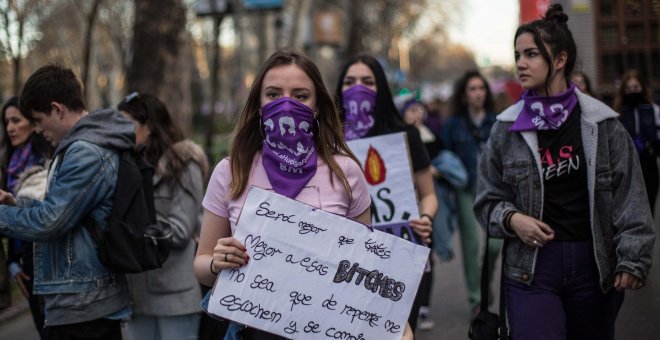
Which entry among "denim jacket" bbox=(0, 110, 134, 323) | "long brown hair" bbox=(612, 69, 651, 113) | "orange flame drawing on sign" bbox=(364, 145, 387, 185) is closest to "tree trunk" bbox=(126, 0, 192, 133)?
"long brown hair" bbox=(612, 69, 651, 113)

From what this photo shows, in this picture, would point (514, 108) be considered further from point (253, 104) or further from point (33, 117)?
point (33, 117)

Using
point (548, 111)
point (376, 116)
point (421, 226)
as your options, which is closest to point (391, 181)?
point (421, 226)

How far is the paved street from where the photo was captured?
17.1 ft

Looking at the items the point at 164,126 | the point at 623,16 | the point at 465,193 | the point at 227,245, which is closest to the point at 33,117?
the point at 164,126

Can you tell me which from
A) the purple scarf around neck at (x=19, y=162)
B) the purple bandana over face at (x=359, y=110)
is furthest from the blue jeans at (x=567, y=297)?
the purple scarf around neck at (x=19, y=162)

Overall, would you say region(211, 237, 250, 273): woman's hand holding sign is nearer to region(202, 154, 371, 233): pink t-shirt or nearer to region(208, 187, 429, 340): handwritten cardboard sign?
region(208, 187, 429, 340): handwritten cardboard sign

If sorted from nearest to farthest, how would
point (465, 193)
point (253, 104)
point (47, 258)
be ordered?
point (253, 104)
point (47, 258)
point (465, 193)

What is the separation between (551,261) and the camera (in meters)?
3.51

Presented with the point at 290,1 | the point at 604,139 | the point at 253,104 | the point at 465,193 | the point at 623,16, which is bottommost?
the point at 465,193

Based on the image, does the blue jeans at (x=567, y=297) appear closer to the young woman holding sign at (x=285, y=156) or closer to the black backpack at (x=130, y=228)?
the young woman holding sign at (x=285, y=156)

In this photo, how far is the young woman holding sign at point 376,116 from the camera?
179 inches

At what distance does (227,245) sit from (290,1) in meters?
35.2

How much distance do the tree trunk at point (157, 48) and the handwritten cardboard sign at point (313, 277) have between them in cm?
757

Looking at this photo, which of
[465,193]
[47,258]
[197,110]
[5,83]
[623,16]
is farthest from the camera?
[197,110]
